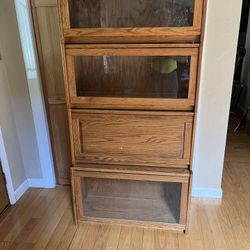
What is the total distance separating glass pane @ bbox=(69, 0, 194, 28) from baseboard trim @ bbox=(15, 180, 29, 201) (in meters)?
1.47

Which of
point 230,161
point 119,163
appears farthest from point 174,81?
point 230,161

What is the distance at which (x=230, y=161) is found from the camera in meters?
2.59

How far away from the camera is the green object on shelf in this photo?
52.7 inches

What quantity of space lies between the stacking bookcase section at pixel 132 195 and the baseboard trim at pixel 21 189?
2.16 ft

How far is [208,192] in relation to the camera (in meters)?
2.04

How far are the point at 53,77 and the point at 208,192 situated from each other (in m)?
1.57

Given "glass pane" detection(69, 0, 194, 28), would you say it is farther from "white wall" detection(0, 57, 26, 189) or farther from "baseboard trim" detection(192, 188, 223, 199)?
"baseboard trim" detection(192, 188, 223, 199)

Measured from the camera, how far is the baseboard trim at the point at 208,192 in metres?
2.03

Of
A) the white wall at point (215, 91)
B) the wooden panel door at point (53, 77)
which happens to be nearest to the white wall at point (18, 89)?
the wooden panel door at point (53, 77)

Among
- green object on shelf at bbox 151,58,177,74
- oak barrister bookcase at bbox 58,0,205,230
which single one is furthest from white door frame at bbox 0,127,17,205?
green object on shelf at bbox 151,58,177,74

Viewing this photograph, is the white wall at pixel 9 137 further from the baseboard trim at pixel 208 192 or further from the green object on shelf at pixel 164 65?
the baseboard trim at pixel 208 192

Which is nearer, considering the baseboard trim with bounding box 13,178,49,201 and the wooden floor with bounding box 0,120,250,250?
the wooden floor with bounding box 0,120,250,250

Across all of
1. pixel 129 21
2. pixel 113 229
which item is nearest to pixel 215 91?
pixel 129 21

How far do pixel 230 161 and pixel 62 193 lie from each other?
1.73 m
